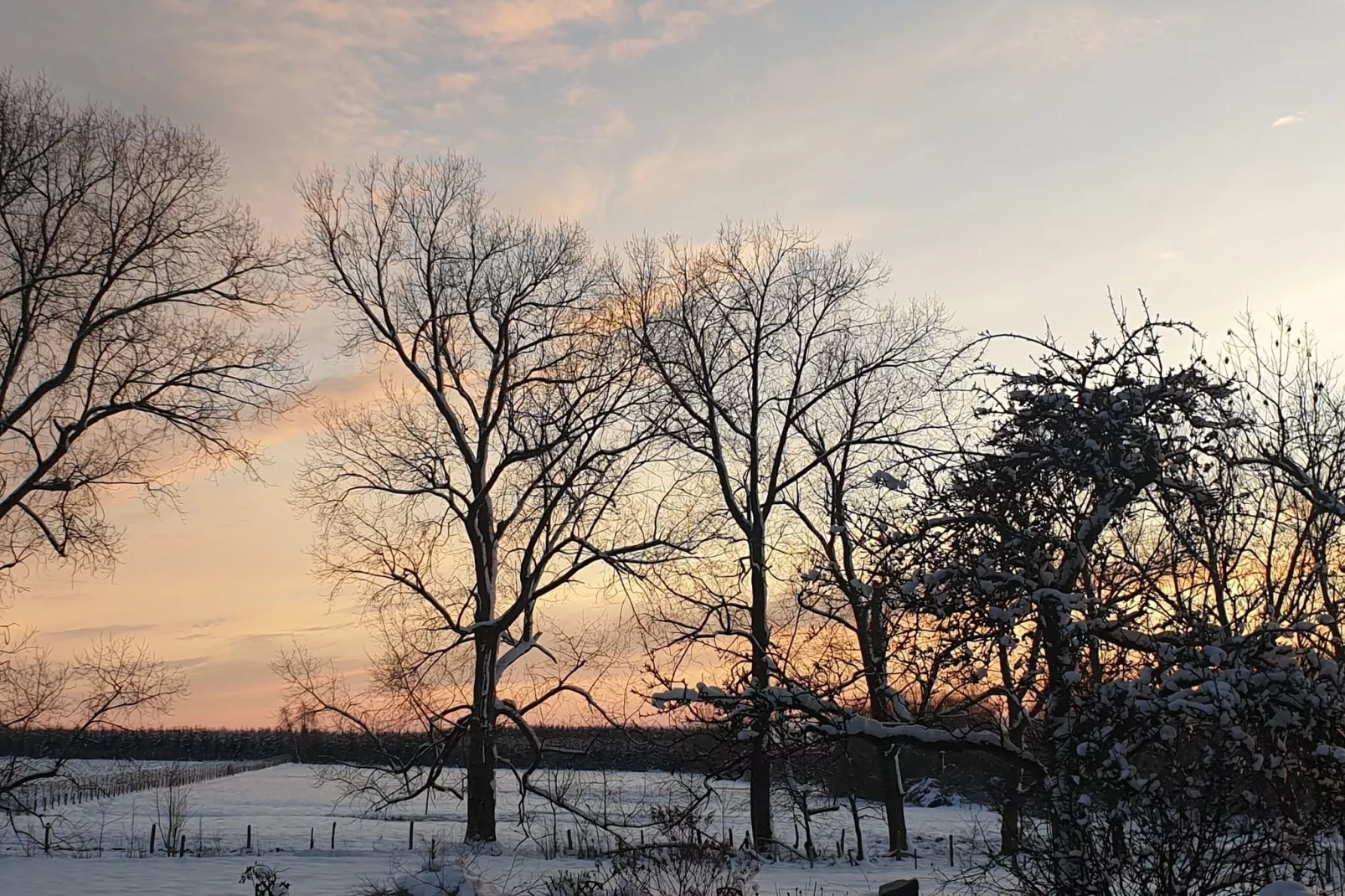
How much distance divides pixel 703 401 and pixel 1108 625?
16.7m

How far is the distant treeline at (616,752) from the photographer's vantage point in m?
12.4

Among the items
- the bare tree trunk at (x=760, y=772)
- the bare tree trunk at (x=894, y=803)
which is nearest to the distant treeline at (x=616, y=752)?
the bare tree trunk at (x=894, y=803)

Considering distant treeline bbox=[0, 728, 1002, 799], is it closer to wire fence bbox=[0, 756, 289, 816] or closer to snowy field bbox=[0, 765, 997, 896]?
snowy field bbox=[0, 765, 997, 896]

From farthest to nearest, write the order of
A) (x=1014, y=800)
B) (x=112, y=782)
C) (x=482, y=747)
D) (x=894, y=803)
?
(x=112, y=782)
(x=894, y=803)
(x=482, y=747)
(x=1014, y=800)

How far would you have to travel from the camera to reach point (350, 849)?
90.7 ft


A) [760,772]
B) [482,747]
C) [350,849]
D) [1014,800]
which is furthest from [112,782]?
[1014,800]

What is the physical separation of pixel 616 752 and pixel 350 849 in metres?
7.70

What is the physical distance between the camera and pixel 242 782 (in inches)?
2515

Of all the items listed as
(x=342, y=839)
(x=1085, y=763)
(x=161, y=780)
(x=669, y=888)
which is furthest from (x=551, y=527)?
(x=161, y=780)

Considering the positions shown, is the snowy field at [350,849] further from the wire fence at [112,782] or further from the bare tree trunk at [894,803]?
the wire fence at [112,782]

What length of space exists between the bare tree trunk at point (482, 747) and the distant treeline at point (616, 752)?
1.02m

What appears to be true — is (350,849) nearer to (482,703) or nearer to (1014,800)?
(482,703)

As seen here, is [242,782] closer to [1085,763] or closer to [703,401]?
[703,401]

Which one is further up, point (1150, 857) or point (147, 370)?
point (147, 370)
